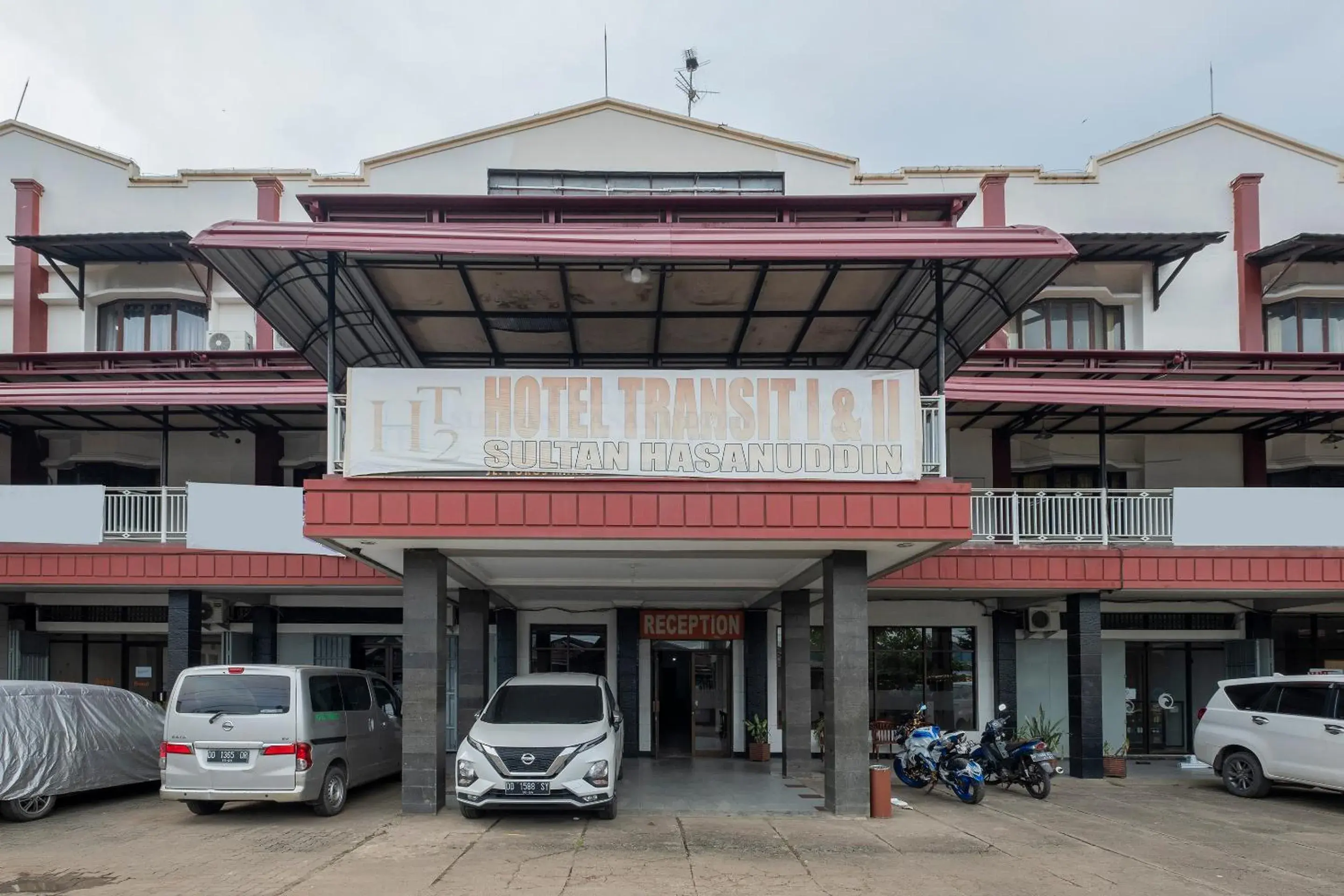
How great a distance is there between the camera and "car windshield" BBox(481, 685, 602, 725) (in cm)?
1292

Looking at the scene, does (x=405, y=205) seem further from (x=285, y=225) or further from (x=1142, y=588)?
(x=1142, y=588)

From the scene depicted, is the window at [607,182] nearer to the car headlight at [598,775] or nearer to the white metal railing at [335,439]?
the white metal railing at [335,439]

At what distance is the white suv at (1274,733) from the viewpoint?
44.8 feet

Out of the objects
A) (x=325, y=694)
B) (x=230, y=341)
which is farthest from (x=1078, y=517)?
(x=230, y=341)

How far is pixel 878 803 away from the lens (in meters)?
12.2

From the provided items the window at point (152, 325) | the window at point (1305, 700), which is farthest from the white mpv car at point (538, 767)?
the window at point (152, 325)

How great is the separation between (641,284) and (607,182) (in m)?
8.79

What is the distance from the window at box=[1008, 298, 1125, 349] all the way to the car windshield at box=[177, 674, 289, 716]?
14.5 m

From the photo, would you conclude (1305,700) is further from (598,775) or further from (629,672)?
(629,672)

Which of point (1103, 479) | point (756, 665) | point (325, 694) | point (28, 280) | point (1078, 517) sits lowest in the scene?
point (756, 665)

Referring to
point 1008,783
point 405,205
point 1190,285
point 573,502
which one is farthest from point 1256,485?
point 405,205

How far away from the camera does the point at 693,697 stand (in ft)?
66.3

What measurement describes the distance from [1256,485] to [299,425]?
17.2m

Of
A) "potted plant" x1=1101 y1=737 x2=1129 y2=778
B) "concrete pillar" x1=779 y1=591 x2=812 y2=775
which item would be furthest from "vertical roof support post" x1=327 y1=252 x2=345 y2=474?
"potted plant" x1=1101 y1=737 x2=1129 y2=778
